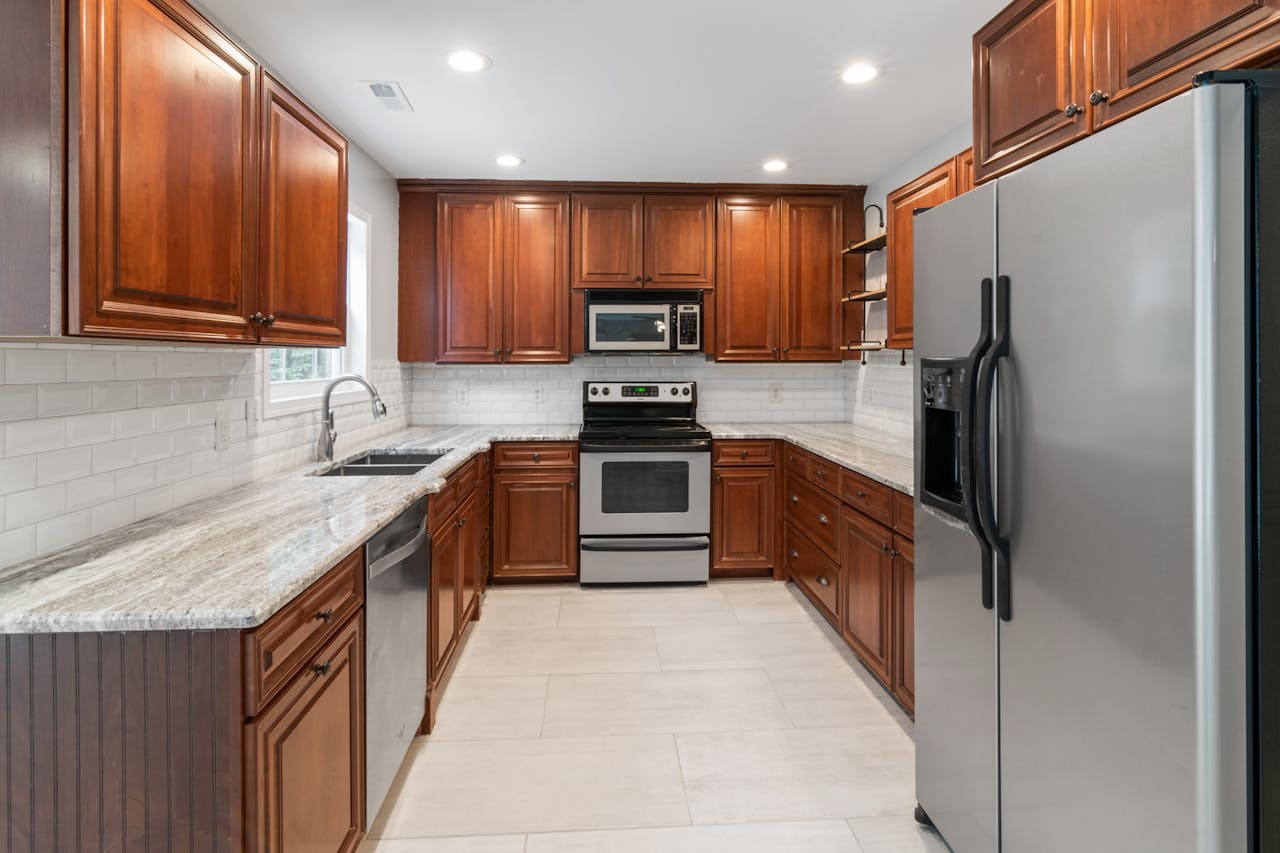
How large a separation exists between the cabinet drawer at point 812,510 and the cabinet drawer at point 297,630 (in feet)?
7.40

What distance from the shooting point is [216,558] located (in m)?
1.50

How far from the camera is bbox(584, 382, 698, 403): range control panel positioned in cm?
449

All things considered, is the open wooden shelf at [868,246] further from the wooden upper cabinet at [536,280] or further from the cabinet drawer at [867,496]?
the wooden upper cabinet at [536,280]

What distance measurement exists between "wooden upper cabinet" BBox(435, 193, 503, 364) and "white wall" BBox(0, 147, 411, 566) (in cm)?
151

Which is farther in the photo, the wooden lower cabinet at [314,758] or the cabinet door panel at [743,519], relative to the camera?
the cabinet door panel at [743,519]

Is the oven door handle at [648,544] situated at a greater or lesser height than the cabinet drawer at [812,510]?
lesser

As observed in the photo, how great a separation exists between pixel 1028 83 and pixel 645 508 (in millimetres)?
2812

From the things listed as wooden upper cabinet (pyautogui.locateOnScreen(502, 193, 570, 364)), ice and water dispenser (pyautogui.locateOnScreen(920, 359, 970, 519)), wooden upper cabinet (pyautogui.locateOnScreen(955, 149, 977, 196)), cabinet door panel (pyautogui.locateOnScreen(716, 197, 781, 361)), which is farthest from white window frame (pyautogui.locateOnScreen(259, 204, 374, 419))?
wooden upper cabinet (pyautogui.locateOnScreen(955, 149, 977, 196))

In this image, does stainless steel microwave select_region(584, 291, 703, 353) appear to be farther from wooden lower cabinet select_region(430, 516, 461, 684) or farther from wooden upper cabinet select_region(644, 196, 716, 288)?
wooden lower cabinet select_region(430, 516, 461, 684)

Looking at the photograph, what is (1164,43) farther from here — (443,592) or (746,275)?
(746,275)

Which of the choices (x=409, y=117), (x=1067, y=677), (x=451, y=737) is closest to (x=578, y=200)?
(x=409, y=117)

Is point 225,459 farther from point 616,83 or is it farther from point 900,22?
point 900,22

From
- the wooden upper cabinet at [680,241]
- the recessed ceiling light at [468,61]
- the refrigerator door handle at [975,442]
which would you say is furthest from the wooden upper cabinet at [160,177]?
the wooden upper cabinet at [680,241]

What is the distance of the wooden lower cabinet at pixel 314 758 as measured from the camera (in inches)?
47.6
